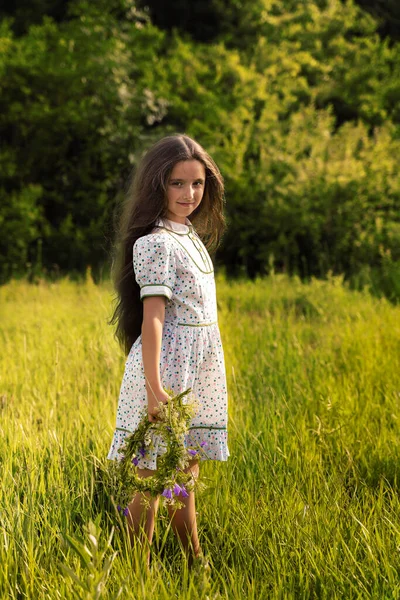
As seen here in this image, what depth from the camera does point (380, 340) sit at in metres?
4.74

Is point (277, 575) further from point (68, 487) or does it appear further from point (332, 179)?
point (332, 179)

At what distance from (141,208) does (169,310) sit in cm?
36

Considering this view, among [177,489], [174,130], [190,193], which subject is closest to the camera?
[177,489]

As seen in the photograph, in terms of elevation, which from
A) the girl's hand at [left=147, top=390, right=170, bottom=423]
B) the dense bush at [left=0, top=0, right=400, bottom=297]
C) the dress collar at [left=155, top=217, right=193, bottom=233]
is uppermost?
the dense bush at [left=0, top=0, right=400, bottom=297]

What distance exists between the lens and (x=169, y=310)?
7.54ft

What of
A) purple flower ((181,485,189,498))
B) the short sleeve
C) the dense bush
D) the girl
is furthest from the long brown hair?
the dense bush

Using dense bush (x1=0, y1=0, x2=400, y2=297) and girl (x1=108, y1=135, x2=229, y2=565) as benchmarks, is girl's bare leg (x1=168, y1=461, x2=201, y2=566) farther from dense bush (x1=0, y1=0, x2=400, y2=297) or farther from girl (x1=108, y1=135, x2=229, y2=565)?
dense bush (x1=0, y1=0, x2=400, y2=297)

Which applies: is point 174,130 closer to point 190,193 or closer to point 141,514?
point 190,193

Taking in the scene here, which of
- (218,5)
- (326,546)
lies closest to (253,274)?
(218,5)

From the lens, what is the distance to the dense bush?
31.4 feet

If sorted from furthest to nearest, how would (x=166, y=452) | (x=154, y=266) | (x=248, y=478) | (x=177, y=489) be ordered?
(x=248, y=478)
(x=154, y=266)
(x=177, y=489)
(x=166, y=452)

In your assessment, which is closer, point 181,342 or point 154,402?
point 154,402

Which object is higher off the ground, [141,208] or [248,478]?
[141,208]

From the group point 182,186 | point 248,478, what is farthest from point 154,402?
point 248,478
